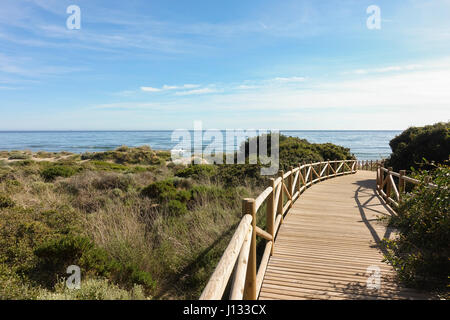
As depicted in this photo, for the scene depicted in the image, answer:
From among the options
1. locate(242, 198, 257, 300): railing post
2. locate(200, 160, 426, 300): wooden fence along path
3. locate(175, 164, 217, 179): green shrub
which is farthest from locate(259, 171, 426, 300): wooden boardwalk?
locate(175, 164, 217, 179): green shrub

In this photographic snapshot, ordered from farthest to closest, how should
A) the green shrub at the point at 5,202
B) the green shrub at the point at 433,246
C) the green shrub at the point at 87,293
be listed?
the green shrub at the point at 5,202, the green shrub at the point at 433,246, the green shrub at the point at 87,293

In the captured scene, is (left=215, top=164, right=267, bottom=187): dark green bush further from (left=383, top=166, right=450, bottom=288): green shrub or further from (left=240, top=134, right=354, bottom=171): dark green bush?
(left=383, top=166, right=450, bottom=288): green shrub

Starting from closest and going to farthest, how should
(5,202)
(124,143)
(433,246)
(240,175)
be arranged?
1. (433,246)
2. (5,202)
3. (240,175)
4. (124,143)

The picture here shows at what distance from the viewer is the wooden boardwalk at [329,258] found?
3324 millimetres

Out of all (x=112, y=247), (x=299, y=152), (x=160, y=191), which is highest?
(x=299, y=152)

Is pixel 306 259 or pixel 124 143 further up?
pixel 124 143

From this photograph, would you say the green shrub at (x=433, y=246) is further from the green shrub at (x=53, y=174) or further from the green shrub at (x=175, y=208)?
the green shrub at (x=53, y=174)

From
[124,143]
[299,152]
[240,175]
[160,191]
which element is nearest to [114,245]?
[160,191]

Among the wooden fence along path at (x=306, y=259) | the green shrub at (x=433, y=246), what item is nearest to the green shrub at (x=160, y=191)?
the wooden fence along path at (x=306, y=259)

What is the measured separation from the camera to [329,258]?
432 centimetres

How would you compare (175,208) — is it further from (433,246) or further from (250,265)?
(433,246)

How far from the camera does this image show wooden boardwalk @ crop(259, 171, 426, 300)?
3324 mm

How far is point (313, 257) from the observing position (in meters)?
4.36

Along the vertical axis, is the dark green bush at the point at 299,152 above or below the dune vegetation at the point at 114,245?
above
